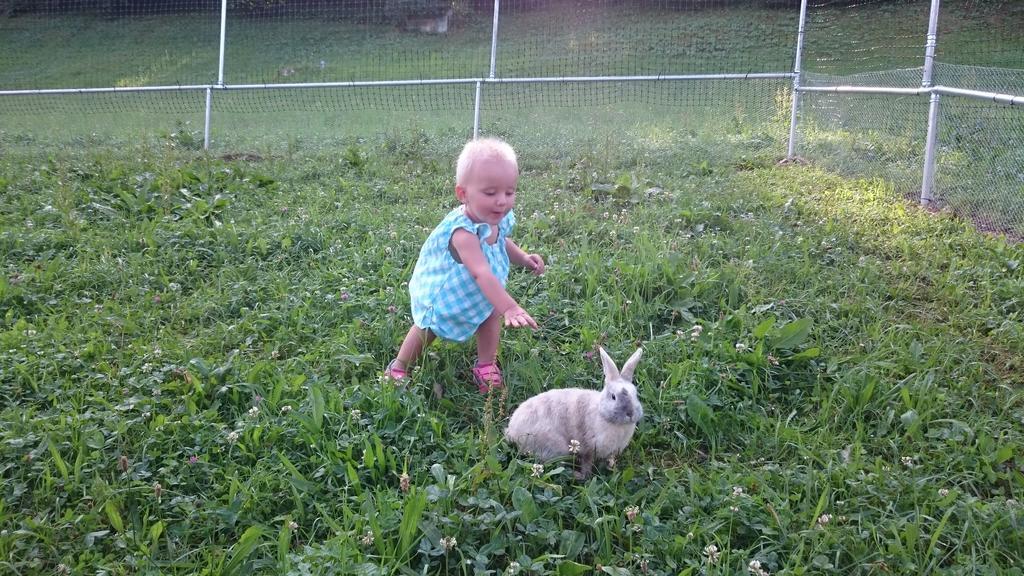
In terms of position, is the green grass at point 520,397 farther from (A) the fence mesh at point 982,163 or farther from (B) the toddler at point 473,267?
(A) the fence mesh at point 982,163

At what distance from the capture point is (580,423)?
2.88 metres

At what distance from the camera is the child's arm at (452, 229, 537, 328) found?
2.87m

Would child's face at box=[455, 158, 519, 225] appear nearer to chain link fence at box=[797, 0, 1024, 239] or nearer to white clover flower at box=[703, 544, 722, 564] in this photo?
white clover flower at box=[703, 544, 722, 564]

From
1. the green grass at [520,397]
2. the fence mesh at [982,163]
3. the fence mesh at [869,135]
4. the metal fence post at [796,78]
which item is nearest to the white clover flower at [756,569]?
the green grass at [520,397]

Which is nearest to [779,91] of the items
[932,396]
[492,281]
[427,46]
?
[427,46]

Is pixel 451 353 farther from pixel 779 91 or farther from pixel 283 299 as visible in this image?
pixel 779 91

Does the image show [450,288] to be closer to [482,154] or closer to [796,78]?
[482,154]

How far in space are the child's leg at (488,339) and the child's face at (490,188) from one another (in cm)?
52

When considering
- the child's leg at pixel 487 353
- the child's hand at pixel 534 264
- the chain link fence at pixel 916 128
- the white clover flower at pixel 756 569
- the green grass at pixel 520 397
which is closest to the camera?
the white clover flower at pixel 756 569

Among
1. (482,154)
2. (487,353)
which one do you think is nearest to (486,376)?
(487,353)

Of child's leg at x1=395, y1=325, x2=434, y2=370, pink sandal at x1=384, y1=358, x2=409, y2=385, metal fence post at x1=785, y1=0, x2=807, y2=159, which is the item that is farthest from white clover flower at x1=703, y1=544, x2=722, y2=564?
Answer: metal fence post at x1=785, y1=0, x2=807, y2=159

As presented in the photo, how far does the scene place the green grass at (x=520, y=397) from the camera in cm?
249

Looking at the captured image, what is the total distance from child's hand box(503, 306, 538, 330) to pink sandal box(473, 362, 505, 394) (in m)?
0.62

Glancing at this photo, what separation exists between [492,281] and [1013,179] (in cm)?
458
